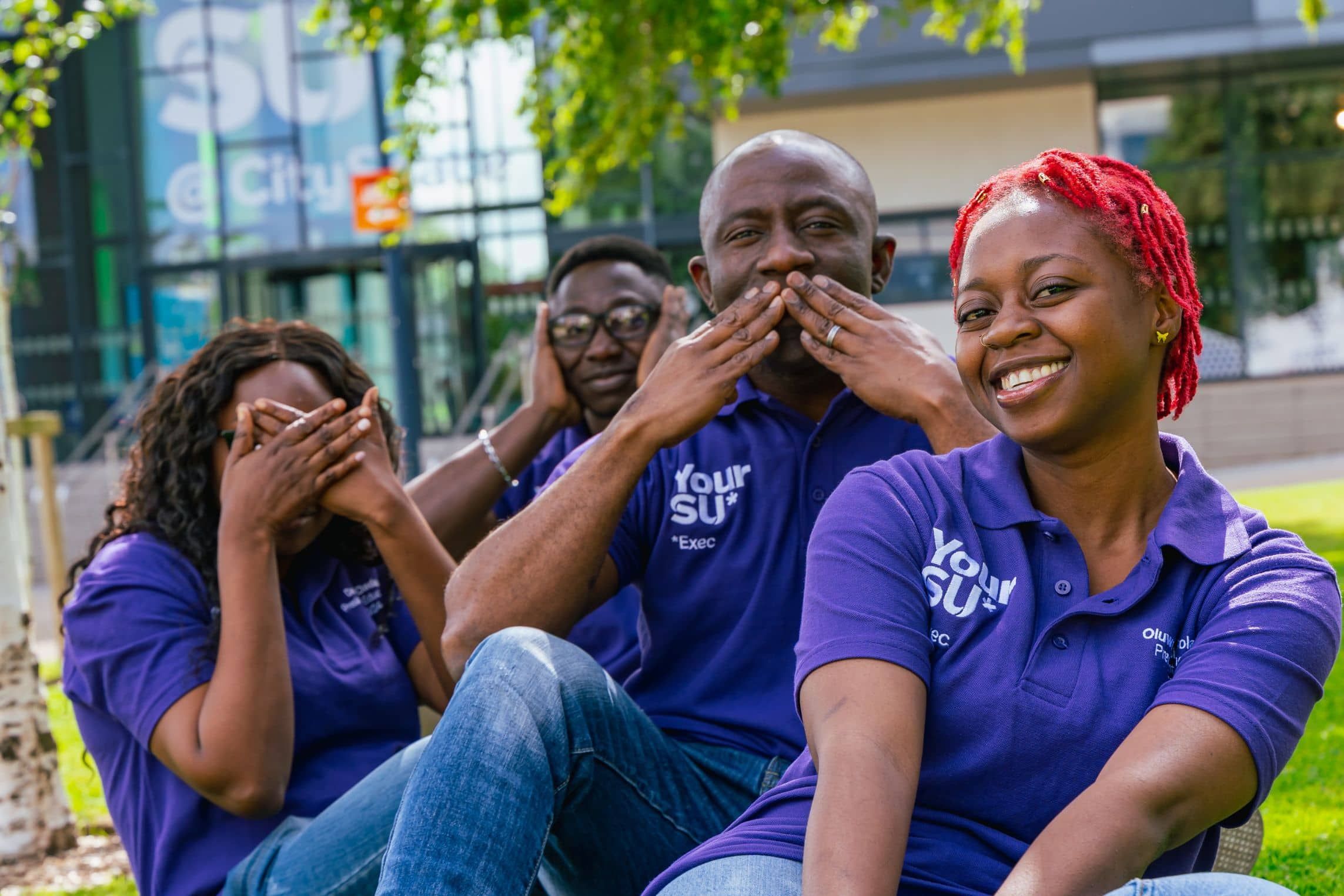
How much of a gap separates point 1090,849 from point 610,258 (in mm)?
2971

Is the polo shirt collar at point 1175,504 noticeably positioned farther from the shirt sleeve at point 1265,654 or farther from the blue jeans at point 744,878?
the blue jeans at point 744,878

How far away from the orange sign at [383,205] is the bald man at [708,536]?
300 inches

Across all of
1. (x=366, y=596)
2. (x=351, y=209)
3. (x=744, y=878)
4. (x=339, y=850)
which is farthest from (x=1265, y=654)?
(x=351, y=209)

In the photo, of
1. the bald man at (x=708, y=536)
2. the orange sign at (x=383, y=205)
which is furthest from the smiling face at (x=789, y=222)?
the orange sign at (x=383, y=205)

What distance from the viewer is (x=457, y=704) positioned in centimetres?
230

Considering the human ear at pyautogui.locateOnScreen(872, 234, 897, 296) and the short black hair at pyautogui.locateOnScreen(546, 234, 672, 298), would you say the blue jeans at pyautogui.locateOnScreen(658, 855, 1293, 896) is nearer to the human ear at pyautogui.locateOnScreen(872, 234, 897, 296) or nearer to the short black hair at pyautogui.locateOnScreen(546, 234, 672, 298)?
the human ear at pyautogui.locateOnScreen(872, 234, 897, 296)

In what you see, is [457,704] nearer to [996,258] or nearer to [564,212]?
[996,258]

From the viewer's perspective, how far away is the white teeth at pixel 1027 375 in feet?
7.07

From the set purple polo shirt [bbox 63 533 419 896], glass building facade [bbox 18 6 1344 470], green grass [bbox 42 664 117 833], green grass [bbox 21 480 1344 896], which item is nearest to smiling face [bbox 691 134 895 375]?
purple polo shirt [bbox 63 533 419 896]

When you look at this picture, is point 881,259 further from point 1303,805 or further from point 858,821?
point 1303,805

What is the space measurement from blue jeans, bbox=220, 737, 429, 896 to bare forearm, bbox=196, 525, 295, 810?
0.13 m

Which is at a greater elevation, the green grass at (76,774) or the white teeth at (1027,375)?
the white teeth at (1027,375)

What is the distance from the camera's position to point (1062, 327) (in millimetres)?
2121

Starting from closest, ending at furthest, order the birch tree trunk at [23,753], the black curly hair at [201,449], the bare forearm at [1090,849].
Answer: the bare forearm at [1090,849] → the black curly hair at [201,449] → the birch tree trunk at [23,753]
